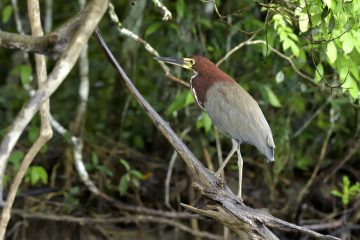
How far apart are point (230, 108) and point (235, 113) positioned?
3 cm

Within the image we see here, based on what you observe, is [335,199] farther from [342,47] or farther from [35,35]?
[35,35]

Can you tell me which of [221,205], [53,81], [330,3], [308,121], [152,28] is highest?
[152,28]

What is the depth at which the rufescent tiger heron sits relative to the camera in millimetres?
3996

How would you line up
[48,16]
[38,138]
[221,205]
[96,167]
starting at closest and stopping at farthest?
[38,138]
[221,205]
[96,167]
[48,16]

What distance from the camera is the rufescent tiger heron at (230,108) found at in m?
4.00

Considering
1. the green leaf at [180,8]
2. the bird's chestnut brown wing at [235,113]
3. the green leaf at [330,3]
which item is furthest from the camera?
the green leaf at [180,8]

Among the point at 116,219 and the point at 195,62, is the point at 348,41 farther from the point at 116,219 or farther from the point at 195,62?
the point at 116,219

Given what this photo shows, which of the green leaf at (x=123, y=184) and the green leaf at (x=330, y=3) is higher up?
the green leaf at (x=330, y=3)

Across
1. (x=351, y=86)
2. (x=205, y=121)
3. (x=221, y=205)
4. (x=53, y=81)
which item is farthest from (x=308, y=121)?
(x=53, y=81)

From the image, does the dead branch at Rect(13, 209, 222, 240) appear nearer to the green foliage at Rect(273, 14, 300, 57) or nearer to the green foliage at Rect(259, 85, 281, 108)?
the green foliage at Rect(259, 85, 281, 108)

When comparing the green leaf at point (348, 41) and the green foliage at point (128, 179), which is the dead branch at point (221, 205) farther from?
the green foliage at point (128, 179)

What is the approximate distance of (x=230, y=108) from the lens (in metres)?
4.10

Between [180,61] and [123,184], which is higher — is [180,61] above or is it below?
above

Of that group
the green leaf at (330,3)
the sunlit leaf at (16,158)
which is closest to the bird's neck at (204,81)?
the green leaf at (330,3)
